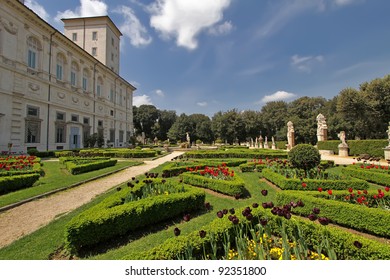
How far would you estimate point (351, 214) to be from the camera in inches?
165

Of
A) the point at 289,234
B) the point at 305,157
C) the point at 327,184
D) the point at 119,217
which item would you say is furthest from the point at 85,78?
the point at 289,234

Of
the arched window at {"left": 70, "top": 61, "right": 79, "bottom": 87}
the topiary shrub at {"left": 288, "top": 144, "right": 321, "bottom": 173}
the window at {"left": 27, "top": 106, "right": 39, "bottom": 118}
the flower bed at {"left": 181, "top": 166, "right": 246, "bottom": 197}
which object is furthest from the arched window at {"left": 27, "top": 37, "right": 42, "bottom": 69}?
the topiary shrub at {"left": 288, "top": 144, "right": 321, "bottom": 173}

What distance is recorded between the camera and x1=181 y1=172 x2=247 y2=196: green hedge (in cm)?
645

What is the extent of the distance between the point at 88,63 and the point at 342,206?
39572 millimetres

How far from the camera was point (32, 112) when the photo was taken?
22.4 meters

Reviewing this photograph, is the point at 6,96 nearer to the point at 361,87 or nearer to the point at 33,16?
the point at 33,16

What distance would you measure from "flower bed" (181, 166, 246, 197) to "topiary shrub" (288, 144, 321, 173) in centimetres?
303

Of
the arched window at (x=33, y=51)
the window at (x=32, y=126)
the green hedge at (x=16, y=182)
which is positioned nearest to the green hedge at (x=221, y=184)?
the green hedge at (x=16, y=182)

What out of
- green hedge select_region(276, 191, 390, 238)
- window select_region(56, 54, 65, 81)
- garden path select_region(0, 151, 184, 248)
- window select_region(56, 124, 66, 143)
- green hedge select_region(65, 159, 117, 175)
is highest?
window select_region(56, 54, 65, 81)

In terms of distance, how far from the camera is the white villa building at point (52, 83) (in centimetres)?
1983

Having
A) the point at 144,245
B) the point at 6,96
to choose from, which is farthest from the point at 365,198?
the point at 6,96

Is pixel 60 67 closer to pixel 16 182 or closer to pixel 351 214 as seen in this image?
pixel 16 182

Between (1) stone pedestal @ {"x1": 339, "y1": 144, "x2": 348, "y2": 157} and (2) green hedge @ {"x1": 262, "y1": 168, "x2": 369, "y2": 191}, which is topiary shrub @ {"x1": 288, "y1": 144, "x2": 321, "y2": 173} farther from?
(1) stone pedestal @ {"x1": 339, "y1": 144, "x2": 348, "y2": 157}

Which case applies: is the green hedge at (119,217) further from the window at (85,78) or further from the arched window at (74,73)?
the window at (85,78)
